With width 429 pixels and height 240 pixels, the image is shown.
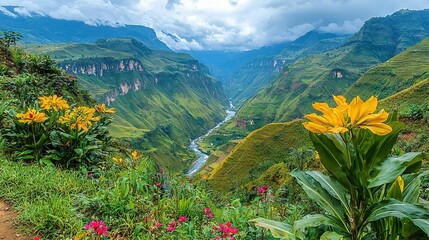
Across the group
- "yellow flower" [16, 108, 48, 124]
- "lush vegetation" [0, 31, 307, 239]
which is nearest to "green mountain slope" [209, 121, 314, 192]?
"lush vegetation" [0, 31, 307, 239]

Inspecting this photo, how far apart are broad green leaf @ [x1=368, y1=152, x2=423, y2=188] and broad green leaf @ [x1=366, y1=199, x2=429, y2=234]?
0.26 m

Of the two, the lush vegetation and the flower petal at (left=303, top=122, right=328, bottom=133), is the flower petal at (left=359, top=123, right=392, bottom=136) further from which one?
the lush vegetation

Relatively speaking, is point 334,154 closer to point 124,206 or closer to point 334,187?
point 334,187

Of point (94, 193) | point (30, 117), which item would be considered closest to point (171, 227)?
point (94, 193)

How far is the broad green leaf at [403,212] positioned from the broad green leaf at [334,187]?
0.31 metres

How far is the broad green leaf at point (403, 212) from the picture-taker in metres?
2.79

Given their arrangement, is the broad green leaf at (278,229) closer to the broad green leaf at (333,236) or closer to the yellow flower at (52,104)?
the broad green leaf at (333,236)

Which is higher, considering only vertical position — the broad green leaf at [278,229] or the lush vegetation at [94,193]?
the broad green leaf at [278,229]

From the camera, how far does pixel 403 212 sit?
111 inches

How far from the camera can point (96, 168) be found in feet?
23.3

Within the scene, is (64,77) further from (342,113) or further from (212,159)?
(212,159)

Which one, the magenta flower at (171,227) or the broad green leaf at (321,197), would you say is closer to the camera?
the broad green leaf at (321,197)

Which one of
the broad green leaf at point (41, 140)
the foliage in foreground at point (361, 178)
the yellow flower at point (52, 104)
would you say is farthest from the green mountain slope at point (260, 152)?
the foliage in foreground at point (361, 178)

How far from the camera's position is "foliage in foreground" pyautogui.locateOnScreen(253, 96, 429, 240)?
2.74m
